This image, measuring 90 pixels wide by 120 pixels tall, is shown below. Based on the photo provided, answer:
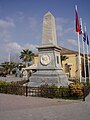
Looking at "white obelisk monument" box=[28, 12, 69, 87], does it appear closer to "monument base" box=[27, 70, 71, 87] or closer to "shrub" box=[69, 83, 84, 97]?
"monument base" box=[27, 70, 71, 87]

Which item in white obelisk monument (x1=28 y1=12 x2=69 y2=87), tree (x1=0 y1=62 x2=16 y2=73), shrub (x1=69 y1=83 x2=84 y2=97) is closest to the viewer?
shrub (x1=69 y1=83 x2=84 y2=97)

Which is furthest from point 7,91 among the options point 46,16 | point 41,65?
point 46,16

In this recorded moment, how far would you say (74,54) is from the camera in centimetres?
5122

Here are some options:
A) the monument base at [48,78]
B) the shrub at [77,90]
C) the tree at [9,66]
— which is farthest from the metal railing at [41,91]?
the tree at [9,66]

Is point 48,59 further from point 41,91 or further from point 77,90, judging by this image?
point 77,90

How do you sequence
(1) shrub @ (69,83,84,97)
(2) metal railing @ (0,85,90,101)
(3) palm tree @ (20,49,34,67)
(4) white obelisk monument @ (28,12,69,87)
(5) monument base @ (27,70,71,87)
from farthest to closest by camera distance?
1. (3) palm tree @ (20,49,34,67)
2. (4) white obelisk monument @ (28,12,69,87)
3. (5) monument base @ (27,70,71,87)
4. (2) metal railing @ (0,85,90,101)
5. (1) shrub @ (69,83,84,97)

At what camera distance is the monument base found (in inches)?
719

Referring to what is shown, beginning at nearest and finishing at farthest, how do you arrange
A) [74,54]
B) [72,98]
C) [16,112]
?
[16,112] < [72,98] < [74,54]

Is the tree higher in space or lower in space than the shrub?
higher

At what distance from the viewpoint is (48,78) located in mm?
18609

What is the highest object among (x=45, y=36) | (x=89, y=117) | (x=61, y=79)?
(x=45, y=36)

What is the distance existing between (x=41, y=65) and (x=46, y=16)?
4.84 meters

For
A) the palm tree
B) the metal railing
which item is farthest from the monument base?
the palm tree

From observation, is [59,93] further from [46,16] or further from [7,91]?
[46,16]
